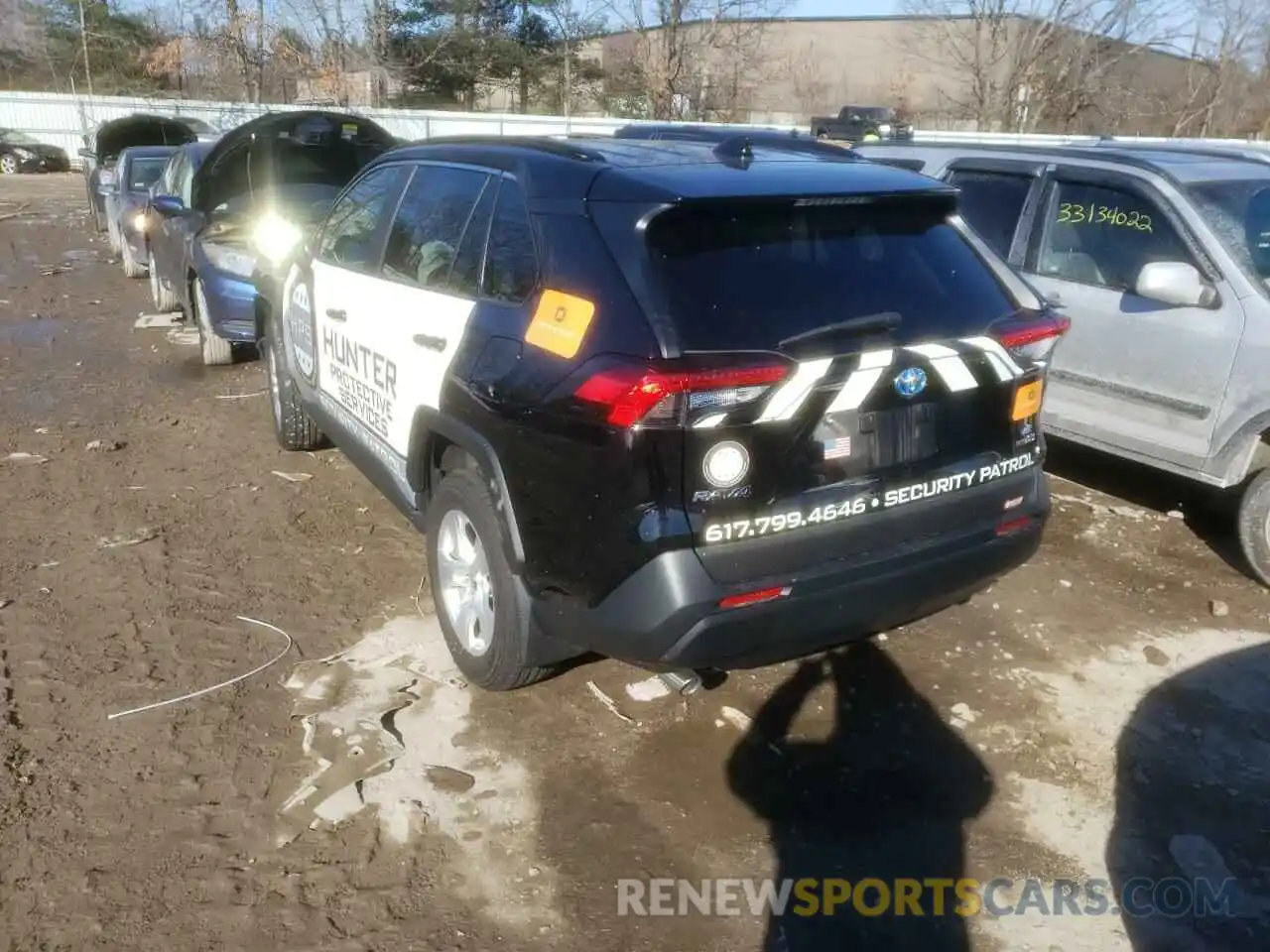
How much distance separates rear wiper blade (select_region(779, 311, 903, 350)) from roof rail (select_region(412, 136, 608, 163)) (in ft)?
2.89

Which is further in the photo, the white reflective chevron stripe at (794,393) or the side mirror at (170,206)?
the side mirror at (170,206)

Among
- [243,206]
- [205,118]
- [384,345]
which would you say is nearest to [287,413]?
[384,345]

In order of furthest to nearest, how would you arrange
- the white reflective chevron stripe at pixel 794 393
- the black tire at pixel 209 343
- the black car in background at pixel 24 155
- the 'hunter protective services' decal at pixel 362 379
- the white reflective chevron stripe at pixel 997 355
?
the black car in background at pixel 24 155, the black tire at pixel 209 343, the 'hunter protective services' decal at pixel 362 379, the white reflective chevron stripe at pixel 997 355, the white reflective chevron stripe at pixel 794 393

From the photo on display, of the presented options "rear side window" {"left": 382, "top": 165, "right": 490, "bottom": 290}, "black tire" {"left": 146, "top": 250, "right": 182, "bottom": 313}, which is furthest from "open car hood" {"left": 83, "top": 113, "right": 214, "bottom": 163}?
"rear side window" {"left": 382, "top": 165, "right": 490, "bottom": 290}

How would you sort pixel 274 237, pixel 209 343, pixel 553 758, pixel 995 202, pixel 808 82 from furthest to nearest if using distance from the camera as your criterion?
pixel 808 82, pixel 209 343, pixel 274 237, pixel 995 202, pixel 553 758

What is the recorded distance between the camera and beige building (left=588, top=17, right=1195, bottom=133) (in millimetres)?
26609

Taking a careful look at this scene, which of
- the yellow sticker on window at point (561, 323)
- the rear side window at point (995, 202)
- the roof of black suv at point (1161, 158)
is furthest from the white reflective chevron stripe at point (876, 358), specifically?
the rear side window at point (995, 202)

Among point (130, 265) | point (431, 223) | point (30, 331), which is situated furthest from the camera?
point (130, 265)

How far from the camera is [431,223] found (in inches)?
161

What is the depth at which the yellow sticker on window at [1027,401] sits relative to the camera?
3432 millimetres

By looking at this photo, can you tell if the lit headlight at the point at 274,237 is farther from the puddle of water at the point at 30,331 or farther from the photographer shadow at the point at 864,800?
the photographer shadow at the point at 864,800

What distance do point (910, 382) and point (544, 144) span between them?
1.50m

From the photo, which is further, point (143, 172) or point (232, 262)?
point (143, 172)

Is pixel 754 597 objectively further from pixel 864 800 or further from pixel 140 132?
pixel 140 132
